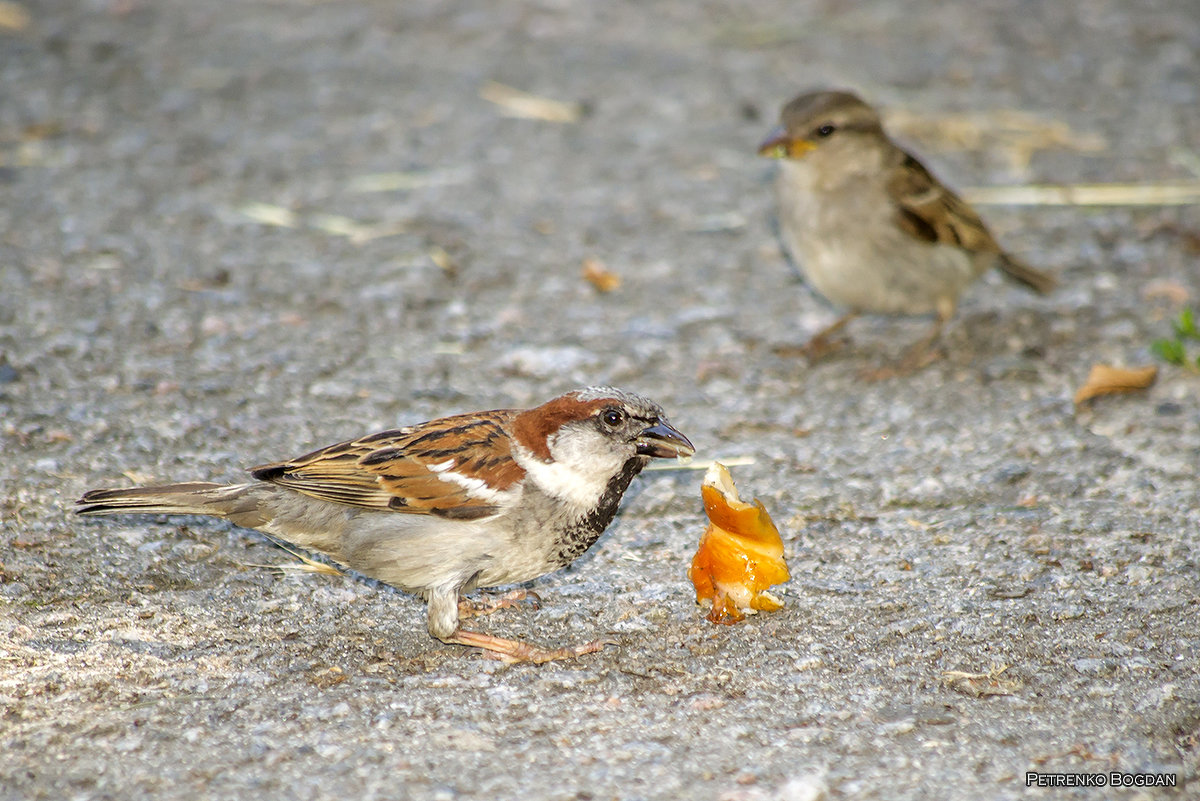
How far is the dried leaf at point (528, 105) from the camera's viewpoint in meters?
7.35

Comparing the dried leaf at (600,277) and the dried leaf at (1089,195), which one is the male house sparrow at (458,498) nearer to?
the dried leaf at (600,277)

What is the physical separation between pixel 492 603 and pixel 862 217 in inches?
93.4

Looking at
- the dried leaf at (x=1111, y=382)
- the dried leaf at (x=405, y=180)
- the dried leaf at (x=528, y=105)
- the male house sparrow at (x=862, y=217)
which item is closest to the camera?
the dried leaf at (x=1111, y=382)

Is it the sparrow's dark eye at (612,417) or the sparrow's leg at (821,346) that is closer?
the sparrow's dark eye at (612,417)

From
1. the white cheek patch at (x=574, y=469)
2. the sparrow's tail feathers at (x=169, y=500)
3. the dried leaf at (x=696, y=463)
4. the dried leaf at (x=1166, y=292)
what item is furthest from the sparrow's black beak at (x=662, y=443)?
the dried leaf at (x=1166, y=292)

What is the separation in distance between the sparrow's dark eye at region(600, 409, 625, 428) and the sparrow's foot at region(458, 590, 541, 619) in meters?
0.59

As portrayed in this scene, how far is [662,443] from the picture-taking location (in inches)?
135

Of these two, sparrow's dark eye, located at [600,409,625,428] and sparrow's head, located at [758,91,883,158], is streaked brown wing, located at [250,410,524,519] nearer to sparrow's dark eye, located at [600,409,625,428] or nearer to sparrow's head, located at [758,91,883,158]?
sparrow's dark eye, located at [600,409,625,428]

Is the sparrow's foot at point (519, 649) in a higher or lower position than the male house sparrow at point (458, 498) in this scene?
lower

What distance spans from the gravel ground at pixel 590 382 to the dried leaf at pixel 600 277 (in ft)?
0.15

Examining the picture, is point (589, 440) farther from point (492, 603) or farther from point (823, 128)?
point (823, 128)

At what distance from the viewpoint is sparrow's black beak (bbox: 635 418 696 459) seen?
3.41m

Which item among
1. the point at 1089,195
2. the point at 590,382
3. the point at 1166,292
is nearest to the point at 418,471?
the point at 590,382

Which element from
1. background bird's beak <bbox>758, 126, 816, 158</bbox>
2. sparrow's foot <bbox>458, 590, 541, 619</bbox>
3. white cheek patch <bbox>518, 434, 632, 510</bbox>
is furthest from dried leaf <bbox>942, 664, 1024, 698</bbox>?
background bird's beak <bbox>758, 126, 816, 158</bbox>
